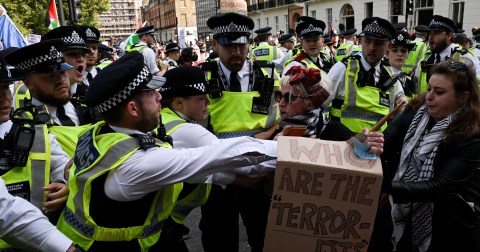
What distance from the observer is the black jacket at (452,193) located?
216 cm

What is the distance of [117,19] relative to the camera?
143 m

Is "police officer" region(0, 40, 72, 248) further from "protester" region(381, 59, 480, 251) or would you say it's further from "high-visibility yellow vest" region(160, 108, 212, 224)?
"protester" region(381, 59, 480, 251)

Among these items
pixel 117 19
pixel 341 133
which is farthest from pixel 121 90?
pixel 117 19

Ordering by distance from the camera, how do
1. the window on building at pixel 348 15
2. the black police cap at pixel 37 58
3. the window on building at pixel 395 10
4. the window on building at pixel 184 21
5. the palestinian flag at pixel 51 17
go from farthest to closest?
the window on building at pixel 184 21 < the window on building at pixel 348 15 < the window on building at pixel 395 10 < the palestinian flag at pixel 51 17 < the black police cap at pixel 37 58

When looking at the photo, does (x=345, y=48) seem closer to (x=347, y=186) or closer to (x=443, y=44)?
(x=443, y=44)

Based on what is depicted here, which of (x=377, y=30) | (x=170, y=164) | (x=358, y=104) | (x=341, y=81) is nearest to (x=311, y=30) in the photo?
(x=377, y=30)

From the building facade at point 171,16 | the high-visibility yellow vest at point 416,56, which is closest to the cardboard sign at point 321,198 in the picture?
the high-visibility yellow vest at point 416,56

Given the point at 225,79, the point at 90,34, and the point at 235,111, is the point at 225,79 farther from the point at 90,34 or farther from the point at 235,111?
the point at 90,34

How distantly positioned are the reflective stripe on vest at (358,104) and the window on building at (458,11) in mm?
22556

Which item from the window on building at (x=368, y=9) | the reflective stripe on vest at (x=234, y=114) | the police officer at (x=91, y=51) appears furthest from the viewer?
the window on building at (x=368, y=9)

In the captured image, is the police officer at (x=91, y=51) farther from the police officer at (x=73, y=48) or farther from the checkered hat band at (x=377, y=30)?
the checkered hat band at (x=377, y=30)

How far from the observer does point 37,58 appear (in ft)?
8.91

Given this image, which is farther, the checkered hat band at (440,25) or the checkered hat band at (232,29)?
the checkered hat band at (440,25)

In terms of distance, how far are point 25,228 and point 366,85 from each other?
3.37 meters
